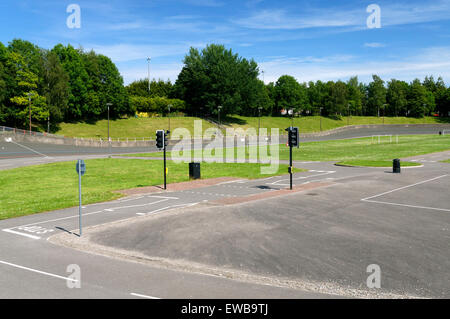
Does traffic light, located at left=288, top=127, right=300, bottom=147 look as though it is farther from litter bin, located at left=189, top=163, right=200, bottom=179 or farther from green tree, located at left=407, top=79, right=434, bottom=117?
green tree, located at left=407, top=79, right=434, bottom=117

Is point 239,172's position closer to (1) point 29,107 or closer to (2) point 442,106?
(1) point 29,107

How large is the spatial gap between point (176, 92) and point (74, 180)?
3602 inches

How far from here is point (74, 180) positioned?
1170 inches

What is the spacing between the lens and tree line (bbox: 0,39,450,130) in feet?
235

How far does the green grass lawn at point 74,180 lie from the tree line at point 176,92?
3527cm

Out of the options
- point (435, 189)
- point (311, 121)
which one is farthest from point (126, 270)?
point (311, 121)

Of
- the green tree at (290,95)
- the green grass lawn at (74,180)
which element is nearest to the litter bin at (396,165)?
the green grass lawn at (74,180)

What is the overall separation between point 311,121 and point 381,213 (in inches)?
4434

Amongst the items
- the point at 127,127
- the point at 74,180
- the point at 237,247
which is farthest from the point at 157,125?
the point at 237,247

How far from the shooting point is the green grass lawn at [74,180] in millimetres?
20453

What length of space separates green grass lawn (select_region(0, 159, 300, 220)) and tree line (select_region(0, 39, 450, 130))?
35274 mm

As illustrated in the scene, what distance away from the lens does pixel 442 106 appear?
160 metres

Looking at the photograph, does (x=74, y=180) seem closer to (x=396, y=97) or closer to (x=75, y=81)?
(x=75, y=81)

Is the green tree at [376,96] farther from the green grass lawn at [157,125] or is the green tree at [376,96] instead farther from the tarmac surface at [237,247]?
the tarmac surface at [237,247]
